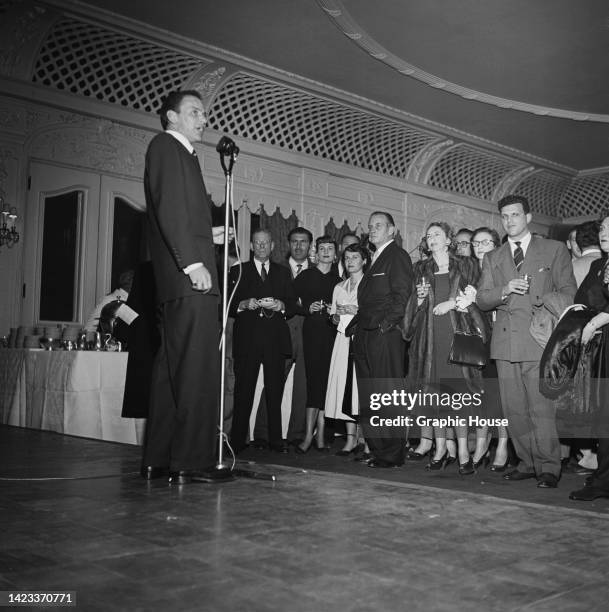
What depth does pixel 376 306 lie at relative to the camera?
4.13 meters

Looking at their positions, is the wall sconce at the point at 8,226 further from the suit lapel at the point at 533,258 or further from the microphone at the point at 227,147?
the suit lapel at the point at 533,258

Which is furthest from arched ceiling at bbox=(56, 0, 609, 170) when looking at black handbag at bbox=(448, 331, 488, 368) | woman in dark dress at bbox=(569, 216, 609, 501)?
woman in dark dress at bbox=(569, 216, 609, 501)

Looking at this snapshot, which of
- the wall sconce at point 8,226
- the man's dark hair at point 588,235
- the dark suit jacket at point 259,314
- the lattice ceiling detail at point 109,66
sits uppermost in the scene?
the lattice ceiling detail at point 109,66

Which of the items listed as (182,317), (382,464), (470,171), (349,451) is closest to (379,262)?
(382,464)

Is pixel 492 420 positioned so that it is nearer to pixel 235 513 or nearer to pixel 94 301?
pixel 235 513

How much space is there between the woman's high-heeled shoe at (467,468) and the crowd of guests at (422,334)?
0.5 inches

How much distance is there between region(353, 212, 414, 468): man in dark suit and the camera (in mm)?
4082

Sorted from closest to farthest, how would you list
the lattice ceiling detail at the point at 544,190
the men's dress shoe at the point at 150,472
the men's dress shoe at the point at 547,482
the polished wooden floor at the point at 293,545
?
the polished wooden floor at the point at 293,545, the men's dress shoe at the point at 150,472, the men's dress shoe at the point at 547,482, the lattice ceiling detail at the point at 544,190

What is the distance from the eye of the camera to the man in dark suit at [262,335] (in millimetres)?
4734

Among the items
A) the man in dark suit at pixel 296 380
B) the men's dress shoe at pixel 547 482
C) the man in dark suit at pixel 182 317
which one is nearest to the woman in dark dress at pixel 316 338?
the man in dark suit at pixel 296 380

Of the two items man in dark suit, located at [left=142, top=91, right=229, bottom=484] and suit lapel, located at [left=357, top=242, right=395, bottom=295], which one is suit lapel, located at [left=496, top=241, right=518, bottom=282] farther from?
man in dark suit, located at [left=142, top=91, right=229, bottom=484]

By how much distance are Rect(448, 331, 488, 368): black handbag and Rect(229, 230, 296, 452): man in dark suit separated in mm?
1278

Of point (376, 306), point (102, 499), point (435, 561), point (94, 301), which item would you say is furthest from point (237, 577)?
point (94, 301)

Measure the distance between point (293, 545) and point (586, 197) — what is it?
35.9 feet
